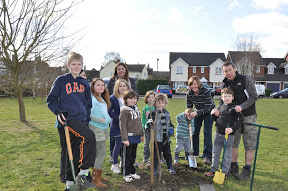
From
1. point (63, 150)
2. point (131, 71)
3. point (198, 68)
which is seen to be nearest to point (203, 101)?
point (63, 150)

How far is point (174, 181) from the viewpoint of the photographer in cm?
432

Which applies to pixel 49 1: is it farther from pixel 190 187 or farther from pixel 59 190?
pixel 190 187

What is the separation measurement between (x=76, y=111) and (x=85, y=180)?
45.1 inches

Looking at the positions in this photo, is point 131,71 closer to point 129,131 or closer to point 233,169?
point 233,169

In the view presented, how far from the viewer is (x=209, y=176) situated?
4.59 m

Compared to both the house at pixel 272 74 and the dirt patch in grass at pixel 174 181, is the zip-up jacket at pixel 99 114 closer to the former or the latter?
the dirt patch in grass at pixel 174 181

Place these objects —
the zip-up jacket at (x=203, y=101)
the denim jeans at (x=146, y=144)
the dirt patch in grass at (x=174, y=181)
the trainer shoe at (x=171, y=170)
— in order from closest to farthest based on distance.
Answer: the dirt patch in grass at (x=174, y=181)
the trainer shoe at (x=171, y=170)
the denim jeans at (x=146, y=144)
the zip-up jacket at (x=203, y=101)

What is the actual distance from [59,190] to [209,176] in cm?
270

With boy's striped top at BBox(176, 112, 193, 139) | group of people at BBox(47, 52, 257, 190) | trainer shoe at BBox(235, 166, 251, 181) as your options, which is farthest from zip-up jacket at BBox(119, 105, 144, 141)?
trainer shoe at BBox(235, 166, 251, 181)

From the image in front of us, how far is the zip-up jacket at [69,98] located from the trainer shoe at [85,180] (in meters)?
0.87

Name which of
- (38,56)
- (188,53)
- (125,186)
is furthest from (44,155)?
(188,53)

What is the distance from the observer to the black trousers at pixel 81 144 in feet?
11.7

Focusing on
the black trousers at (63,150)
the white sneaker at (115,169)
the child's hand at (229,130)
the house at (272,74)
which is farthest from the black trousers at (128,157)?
the house at (272,74)

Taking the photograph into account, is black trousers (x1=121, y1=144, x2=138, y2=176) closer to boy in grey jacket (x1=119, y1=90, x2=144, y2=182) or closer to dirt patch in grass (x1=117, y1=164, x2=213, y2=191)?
boy in grey jacket (x1=119, y1=90, x2=144, y2=182)
